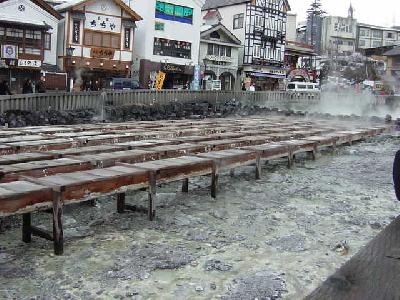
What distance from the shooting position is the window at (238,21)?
144ft

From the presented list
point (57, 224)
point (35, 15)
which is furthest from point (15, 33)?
point (57, 224)

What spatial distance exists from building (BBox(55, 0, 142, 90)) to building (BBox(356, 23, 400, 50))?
4789cm

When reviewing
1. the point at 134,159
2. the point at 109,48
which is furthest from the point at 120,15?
the point at 134,159

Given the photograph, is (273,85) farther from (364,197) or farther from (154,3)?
(364,197)

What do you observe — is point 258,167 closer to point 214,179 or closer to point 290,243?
point 214,179

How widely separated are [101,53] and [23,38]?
5845 millimetres

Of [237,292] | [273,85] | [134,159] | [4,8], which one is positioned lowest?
[237,292]

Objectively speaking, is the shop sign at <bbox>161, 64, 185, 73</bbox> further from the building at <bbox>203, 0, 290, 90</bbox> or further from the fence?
the fence

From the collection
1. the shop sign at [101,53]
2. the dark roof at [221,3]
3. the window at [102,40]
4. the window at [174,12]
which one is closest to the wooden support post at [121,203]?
the shop sign at [101,53]

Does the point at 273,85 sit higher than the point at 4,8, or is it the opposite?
the point at 4,8

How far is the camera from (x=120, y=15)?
1310 inches

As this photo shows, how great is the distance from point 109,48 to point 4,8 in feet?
24.5

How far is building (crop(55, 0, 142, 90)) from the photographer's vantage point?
31.5 metres

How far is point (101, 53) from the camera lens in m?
32.6
